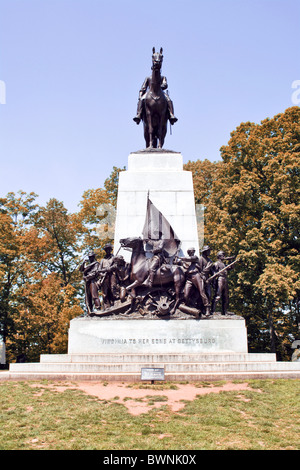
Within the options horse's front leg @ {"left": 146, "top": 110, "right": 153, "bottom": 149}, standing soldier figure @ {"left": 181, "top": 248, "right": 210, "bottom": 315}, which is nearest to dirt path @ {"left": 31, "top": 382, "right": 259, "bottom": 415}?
standing soldier figure @ {"left": 181, "top": 248, "right": 210, "bottom": 315}

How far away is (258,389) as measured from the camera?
1054 centimetres

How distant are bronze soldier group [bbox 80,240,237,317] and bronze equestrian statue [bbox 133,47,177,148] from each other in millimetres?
5560

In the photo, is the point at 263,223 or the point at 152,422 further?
the point at 263,223

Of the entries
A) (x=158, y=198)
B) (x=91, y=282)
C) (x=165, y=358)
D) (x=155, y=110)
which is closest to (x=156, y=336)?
(x=165, y=358)

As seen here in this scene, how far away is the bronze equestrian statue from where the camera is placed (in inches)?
717

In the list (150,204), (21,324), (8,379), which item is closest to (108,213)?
(21,324)

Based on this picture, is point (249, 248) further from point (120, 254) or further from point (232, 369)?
point (232, 369)

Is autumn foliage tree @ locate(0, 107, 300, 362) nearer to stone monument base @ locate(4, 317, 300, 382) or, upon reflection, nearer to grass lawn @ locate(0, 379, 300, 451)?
stone monument base @ locate(4, 317, 300, 382)

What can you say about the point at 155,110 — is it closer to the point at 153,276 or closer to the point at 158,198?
the point at 158,198

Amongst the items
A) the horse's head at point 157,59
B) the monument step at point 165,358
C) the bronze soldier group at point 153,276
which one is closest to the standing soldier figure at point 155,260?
the bronze soldier group at point 153,276

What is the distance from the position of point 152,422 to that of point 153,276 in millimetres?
6689

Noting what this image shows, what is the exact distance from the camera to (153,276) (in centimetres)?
1431

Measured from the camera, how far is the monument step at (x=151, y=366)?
12.0 metres

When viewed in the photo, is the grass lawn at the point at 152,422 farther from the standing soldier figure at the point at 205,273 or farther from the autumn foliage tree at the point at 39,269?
the autumn foliage tree at the point at 39,269
